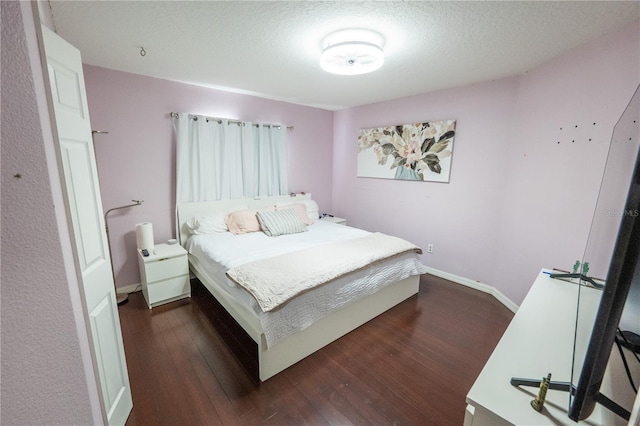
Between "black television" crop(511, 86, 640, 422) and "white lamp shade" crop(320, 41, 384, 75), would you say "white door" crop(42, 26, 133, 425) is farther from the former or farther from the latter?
"black television" crop(511, 86, 640, 422)

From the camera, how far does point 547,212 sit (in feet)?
7.41

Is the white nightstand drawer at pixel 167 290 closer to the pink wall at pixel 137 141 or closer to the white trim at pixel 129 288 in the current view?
the white trim at pixel 129 288

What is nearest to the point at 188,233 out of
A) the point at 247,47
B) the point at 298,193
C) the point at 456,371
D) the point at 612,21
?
the point at 298,193

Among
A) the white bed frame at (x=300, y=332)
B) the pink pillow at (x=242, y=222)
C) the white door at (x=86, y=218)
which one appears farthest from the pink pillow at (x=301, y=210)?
the white door at (x=86, y=218)

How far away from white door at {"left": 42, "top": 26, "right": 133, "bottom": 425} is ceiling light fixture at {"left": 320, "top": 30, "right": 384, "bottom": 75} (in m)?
1.45

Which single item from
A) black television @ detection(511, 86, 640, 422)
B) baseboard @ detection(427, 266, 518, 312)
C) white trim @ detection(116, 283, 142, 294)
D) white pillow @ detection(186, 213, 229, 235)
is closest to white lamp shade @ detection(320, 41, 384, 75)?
black television @ detection(511, 86, 640, 422)

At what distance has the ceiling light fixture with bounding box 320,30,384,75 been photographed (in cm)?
177

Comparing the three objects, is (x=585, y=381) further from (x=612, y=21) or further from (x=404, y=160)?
(x=404, y=160)

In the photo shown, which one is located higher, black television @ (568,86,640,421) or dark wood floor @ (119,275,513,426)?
black television @ (568,86,640,421)

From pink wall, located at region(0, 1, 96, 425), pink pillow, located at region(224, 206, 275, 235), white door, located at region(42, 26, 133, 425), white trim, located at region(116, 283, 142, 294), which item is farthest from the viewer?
pink pillow, located at region(224, 206, 275, 235)

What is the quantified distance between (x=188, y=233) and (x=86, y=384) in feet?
8.30

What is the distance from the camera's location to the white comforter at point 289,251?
5.85 feet

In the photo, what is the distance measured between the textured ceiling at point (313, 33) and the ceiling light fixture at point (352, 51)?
0.07 metres

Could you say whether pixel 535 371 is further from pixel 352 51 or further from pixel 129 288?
pixel 129 288
